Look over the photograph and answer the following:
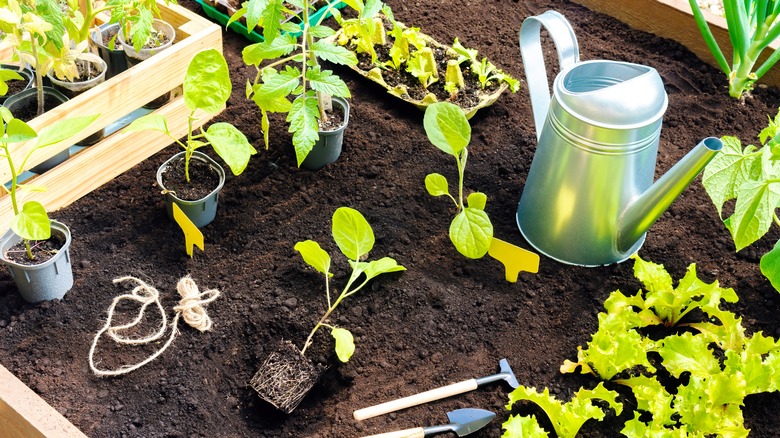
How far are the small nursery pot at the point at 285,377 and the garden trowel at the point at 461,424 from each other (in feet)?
0.61

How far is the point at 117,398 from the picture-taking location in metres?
1.51

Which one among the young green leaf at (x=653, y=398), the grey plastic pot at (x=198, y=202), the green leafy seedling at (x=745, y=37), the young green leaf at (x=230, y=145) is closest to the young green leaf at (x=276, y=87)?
the young green leaf at (x=230, y=145)

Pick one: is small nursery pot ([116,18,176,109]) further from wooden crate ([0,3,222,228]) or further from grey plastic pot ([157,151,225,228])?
grey plastic pot ([157,151,225,228])

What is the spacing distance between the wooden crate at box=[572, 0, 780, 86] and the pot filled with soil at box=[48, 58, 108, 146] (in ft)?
5.09

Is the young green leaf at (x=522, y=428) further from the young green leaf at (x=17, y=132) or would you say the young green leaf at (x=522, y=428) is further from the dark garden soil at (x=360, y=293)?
the young green leaf at (x=17, y=132)

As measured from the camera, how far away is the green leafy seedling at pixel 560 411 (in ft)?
4.66

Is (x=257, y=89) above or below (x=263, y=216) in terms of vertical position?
above

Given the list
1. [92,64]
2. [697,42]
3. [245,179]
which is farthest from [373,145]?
[697,42]

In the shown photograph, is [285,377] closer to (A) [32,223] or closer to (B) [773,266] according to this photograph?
(A) [32,223]

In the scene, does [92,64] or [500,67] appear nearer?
[92,64]

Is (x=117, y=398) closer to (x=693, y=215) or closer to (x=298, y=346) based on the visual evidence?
(x=298, y=346)

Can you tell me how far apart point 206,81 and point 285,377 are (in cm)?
63

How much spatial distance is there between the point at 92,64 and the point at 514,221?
1124 mm

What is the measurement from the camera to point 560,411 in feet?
4.81
